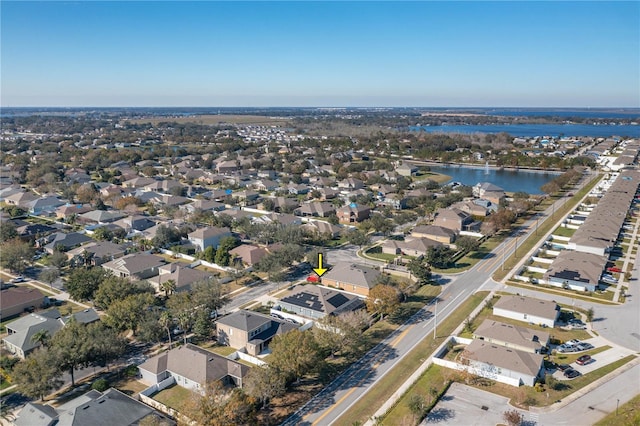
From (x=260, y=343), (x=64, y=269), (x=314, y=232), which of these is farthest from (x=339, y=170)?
(x=260, y=343)

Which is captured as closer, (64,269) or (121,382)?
(121,382)

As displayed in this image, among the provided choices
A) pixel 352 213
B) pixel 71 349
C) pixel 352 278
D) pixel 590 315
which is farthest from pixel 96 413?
pixel 352 213

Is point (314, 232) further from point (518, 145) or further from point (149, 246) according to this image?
point (518, 145)

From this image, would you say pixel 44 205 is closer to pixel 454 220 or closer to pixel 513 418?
pixel 454 220

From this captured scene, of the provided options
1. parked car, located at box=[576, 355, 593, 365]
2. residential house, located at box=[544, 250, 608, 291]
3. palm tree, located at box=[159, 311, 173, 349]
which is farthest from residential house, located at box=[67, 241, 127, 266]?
residential house, located at box=[544, 250, 608, 291]

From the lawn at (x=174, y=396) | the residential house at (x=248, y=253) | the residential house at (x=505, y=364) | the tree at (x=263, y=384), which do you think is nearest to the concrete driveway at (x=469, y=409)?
the residential house at (x=505, y=364)

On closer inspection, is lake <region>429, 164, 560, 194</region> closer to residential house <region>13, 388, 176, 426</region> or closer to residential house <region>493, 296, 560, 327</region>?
residential house <region>493, 296, 560, 327</region>

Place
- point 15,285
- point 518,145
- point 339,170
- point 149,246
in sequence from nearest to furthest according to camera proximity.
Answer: point 15,285 < point 149,246 < point 339,170 < point 518,145
